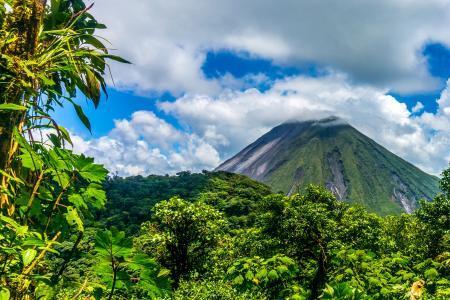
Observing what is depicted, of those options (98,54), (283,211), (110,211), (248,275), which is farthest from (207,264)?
(110,211)

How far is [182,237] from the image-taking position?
3622 centimetres

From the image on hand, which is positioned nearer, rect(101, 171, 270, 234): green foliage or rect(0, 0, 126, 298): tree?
rect(0, 0, 126, 298): tree

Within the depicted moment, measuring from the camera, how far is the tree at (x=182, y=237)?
3556cm

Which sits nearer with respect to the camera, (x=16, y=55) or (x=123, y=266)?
(x=123, y=266)

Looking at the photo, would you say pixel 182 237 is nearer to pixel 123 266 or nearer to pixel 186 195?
pixel 123 266

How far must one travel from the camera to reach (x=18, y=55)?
2.84 meters

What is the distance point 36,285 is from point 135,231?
248ft

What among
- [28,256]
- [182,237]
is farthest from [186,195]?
[28,256]

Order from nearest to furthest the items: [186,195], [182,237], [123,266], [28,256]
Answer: [123,266] < [28,256] < [182,237] < [186,195]

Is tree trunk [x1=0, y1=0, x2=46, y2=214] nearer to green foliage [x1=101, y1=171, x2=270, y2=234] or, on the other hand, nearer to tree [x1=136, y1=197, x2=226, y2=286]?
tree [x1=136, y1=197, x2=226, y2=286]

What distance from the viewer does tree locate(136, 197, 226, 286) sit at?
3556 centimetres

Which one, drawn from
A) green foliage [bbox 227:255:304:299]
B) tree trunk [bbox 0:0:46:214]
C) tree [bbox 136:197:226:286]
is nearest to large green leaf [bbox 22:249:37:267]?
tree trunk [bbox 0:0:46:214]

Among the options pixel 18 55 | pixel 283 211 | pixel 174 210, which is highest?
pixel 174 210

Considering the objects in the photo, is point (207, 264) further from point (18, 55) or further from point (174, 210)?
point (18, 55)
